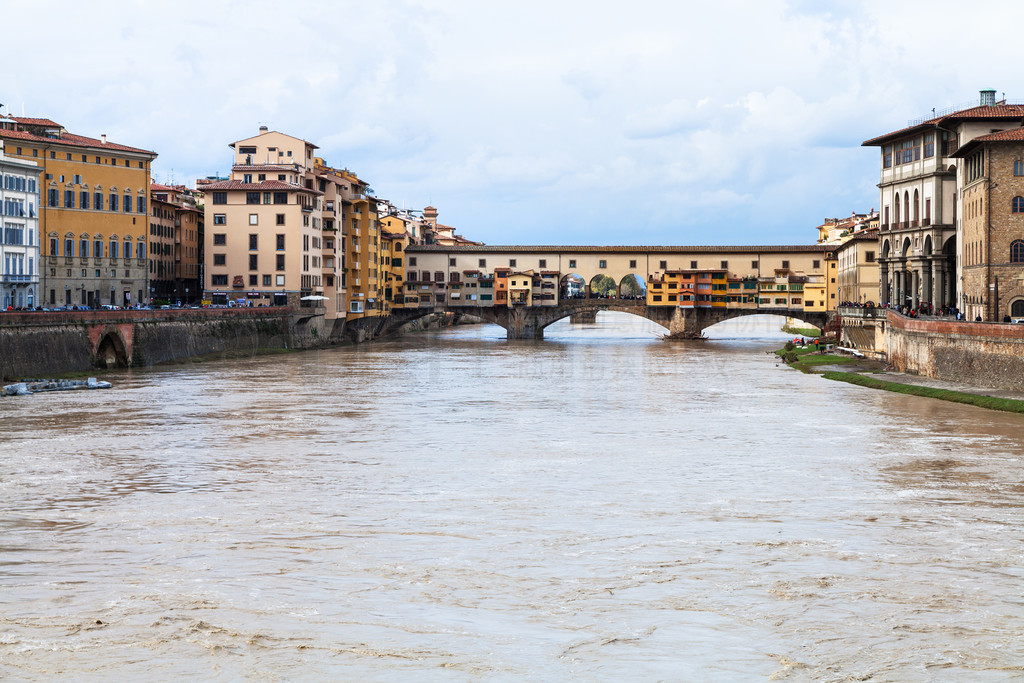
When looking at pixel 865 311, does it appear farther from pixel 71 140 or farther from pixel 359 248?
pixel 71 140

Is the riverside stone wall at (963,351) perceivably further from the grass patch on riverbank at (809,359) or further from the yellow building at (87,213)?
the yellow building at (87,213)

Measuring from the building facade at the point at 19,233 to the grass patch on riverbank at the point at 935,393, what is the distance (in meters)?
39.8

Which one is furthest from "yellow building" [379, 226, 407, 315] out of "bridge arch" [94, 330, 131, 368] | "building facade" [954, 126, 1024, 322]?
"building facade" [954, 126, 1024, 322]

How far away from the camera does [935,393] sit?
130ft

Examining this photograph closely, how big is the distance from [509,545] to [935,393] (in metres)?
26.2

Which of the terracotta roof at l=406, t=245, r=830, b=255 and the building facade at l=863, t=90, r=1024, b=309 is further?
the terracotta roof at l=406, t=245, r=830, b=255

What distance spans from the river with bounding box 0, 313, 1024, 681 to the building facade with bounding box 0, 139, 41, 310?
78.5 ft

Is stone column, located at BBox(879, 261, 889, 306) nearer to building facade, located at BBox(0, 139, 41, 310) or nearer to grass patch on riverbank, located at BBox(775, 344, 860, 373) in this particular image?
grass patch on riverbank, located at BBox(775, 344, 860, 373)

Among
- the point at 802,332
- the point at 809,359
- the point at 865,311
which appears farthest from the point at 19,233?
the point at 802,332

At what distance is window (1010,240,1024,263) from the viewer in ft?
150

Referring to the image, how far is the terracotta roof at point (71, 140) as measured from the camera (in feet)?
206

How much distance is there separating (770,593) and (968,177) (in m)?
39.4

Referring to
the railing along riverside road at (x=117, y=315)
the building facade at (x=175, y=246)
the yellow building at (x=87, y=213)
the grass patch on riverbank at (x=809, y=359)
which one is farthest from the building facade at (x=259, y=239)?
the grass patch on riverbank at (x=809, y=359)

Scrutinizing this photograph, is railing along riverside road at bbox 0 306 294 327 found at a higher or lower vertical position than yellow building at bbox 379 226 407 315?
lower
